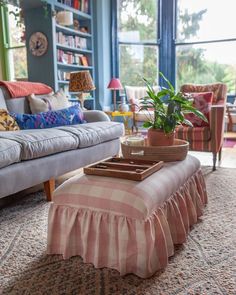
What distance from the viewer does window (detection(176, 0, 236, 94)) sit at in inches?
219

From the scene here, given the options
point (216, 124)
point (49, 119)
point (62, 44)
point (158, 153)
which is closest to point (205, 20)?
point (62, 44)

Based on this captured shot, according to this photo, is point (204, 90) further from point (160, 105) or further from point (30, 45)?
point (30, 45)

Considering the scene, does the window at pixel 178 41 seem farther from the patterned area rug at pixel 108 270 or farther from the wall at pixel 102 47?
the patterned area rug at pixel 108 270

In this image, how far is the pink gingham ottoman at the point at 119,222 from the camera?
1.31m

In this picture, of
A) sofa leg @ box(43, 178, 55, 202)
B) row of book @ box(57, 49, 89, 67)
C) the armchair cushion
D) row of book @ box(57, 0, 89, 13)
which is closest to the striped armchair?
the armchair cushion

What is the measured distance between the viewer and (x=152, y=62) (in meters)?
6.19

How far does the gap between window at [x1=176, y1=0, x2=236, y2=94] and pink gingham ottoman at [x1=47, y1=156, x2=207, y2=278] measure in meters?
4.72

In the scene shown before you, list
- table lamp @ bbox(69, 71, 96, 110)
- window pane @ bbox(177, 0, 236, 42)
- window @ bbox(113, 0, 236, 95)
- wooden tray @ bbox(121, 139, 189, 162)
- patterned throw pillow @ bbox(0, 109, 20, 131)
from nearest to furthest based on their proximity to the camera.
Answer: wooden tray @ bbox(121, 139, 189, 162) < patterned throw pillow @ bbox(0, 109, 20, 131) < table lamp @ bbox(69, 71, 96, 110) < window pane @ bbox(177, 0, 236, 42) < window @ bbox(113, 0, 236, 95)

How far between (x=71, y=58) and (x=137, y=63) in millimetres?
1470

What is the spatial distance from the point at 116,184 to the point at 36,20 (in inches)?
167

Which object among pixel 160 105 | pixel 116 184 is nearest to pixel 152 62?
pixel 160 105

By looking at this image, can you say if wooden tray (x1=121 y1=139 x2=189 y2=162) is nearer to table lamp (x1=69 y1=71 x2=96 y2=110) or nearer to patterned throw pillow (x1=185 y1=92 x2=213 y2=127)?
patterned throw pillow (x1=185 y1=92 x2=213 y2=127)

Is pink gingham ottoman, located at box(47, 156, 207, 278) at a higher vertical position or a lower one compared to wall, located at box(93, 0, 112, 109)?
lower

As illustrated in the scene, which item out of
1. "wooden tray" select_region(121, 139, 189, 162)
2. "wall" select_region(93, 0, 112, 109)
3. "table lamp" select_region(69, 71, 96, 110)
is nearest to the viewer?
"wooden tray" select_region(121, 139, 189, 162)
